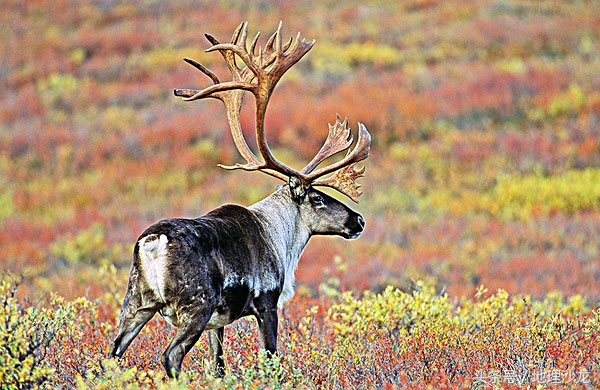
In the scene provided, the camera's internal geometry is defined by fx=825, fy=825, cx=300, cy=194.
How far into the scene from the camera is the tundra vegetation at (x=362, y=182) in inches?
236

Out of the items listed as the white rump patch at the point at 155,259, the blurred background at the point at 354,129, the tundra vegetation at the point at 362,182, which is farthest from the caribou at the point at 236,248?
the blurred background at the point at 354,129

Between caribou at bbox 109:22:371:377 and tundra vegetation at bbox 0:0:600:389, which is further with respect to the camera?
tundra vegetation at bbox 0:0:600:389

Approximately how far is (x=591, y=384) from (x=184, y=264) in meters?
2.61

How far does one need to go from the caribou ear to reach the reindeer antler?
5 cm

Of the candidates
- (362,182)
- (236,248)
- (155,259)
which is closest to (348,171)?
(236,248)

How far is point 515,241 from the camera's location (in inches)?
520

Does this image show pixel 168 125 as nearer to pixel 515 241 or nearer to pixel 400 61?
pixel 400 61

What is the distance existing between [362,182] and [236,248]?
10.9m

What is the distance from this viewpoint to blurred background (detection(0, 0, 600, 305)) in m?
12.9

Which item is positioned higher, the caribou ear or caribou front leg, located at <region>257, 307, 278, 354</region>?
the caribou ear

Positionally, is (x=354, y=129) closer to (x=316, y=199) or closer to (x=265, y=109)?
(x=316, y=199)

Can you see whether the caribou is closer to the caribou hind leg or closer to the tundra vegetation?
the caribou hind leg

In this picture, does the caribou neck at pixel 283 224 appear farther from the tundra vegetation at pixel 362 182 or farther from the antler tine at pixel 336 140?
the tundra vegetation at pixel 362 182

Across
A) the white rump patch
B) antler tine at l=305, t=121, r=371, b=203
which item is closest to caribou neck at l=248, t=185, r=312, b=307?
antler tine at l=305, t=121, r=371, b=203
